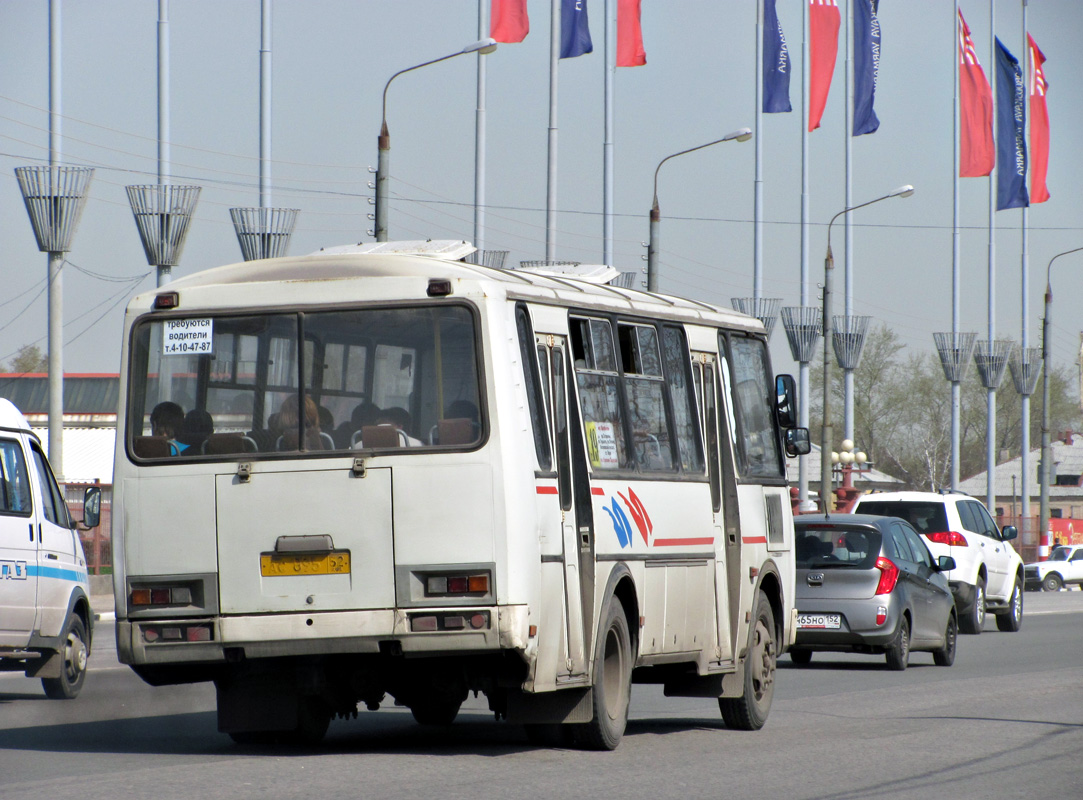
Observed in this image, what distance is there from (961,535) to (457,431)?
16.1 metres

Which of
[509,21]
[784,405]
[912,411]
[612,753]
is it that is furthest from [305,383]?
[912,411]

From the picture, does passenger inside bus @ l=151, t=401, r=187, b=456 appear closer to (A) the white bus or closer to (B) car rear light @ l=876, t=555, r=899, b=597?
(A) the white bus

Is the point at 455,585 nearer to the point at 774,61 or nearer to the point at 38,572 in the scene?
the point at 38,572

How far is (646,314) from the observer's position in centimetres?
1109

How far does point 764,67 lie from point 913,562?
29.1 metres

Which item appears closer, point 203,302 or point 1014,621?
point 203,302

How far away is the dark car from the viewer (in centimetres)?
1766

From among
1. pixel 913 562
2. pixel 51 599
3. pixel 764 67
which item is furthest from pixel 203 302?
pixel 764 67

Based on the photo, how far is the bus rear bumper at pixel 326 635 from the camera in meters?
8.95

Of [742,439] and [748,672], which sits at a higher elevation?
[742,439]

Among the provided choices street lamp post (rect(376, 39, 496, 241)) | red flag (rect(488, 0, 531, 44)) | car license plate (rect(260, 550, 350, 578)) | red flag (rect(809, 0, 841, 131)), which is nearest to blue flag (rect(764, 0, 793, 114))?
red flag (rect(809, 0, 841, 131))

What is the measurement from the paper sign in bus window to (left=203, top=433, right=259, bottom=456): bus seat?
200cm

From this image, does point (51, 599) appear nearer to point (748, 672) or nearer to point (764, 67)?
point (748, 672)

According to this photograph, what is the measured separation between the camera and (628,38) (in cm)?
4241
